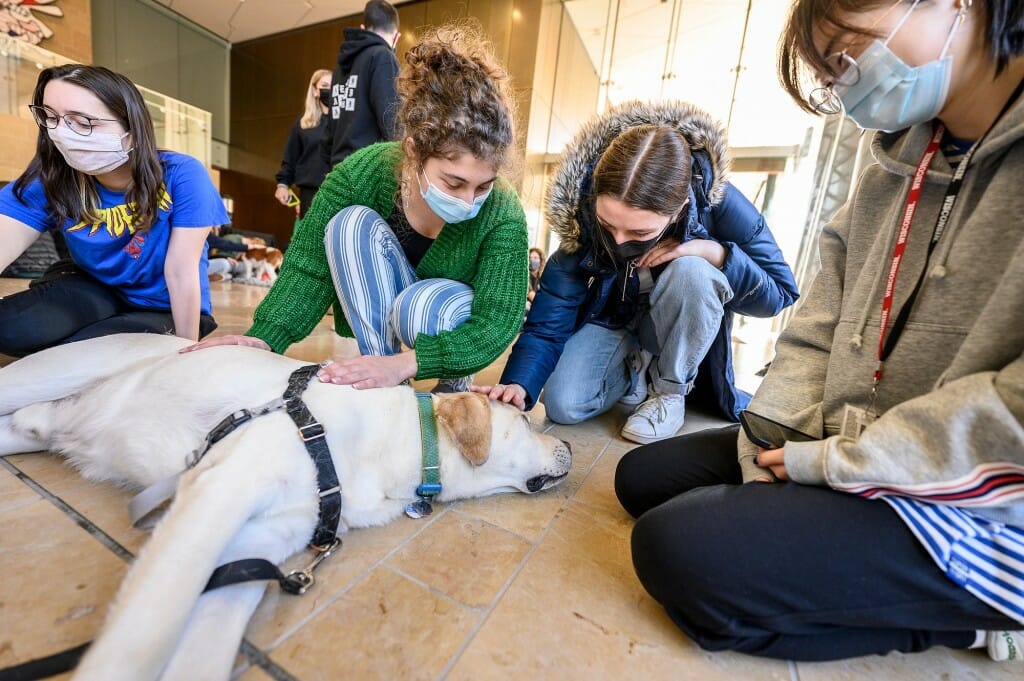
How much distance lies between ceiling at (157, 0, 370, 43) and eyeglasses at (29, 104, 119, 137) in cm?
775

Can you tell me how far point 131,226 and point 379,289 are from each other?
102 centimetres

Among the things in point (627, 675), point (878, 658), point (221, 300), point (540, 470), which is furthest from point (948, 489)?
point (221, 300)

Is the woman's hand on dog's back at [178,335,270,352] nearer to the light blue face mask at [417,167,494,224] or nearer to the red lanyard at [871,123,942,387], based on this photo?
the light blue face mask at [417,167,494,224]

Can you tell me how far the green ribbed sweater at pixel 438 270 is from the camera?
1.52 metres

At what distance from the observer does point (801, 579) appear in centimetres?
77

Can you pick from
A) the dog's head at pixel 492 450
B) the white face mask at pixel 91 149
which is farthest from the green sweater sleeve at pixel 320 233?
the dog's head at pixel 492 450

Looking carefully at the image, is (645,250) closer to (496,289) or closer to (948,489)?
(496,289)

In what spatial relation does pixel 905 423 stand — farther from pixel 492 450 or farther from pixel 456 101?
pixel 456 101

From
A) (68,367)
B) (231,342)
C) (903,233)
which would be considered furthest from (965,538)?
(68,367)

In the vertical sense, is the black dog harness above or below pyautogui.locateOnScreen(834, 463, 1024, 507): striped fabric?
below

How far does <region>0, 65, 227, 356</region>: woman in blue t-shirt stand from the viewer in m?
1.51

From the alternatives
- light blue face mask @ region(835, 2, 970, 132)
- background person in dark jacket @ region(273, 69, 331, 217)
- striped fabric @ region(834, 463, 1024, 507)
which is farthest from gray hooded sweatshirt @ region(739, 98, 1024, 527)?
background person in dark jacket @ region(273, 69, 331, 217)

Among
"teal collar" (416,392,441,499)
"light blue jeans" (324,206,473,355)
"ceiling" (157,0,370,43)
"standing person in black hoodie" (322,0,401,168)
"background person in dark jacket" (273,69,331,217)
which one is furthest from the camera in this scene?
"ceiling" (157,0,370,43)

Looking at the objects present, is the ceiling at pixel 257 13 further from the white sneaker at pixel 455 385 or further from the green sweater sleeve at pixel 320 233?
the white sneaker at pixel 455 385
